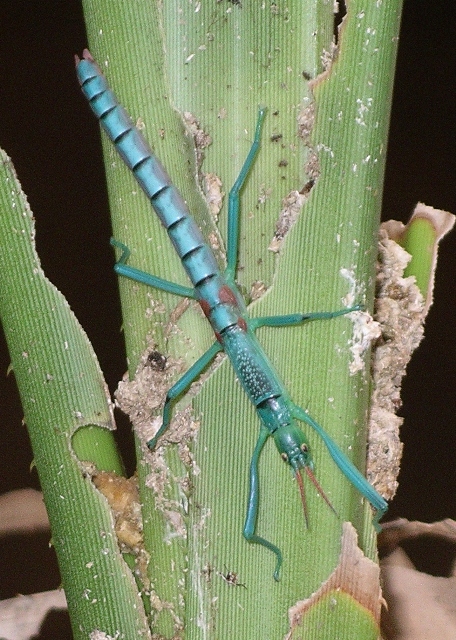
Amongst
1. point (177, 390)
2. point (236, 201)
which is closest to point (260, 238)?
point (236, 201)

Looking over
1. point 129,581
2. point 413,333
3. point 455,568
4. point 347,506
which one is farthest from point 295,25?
point 455,568

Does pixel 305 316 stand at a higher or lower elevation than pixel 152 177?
lower

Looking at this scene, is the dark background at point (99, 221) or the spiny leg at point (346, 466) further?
the dark background at point (99, 221)

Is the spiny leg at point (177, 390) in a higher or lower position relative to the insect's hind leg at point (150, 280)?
lower

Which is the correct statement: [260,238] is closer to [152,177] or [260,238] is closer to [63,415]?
[152,177]

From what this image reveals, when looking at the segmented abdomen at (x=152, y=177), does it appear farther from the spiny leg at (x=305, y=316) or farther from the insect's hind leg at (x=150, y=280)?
the spiny leg at (x=305, y=316)

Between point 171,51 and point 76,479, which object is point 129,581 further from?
point 171,51

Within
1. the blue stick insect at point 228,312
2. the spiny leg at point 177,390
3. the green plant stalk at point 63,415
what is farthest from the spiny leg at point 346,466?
the green plant stalk at point 63,415
